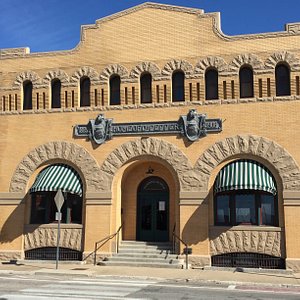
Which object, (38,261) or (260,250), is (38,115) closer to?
(38,261)

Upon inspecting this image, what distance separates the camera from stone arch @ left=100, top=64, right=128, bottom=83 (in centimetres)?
2275

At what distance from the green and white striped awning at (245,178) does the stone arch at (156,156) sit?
52.9 inches

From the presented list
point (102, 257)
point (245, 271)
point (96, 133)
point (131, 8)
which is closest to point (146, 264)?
point (102, 257)

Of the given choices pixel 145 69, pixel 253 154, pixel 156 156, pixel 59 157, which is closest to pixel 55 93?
pixel 59 157

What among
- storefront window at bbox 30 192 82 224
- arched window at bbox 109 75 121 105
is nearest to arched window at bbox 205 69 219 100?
arched window at bbox 109 75 121 105

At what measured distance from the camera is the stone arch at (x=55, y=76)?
23.5m

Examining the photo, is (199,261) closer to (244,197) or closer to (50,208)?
(244,197)

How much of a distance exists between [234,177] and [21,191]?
419 inches

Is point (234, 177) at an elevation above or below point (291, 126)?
below

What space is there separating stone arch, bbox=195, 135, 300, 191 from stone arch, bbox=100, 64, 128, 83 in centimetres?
589

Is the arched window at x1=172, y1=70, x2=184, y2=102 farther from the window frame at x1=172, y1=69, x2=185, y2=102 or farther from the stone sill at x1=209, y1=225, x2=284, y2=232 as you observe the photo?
the stone sill at x1=209, y1=225, x2=284, y2=232

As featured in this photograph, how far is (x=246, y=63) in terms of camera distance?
2127 cm

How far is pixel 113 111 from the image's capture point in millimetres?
22594

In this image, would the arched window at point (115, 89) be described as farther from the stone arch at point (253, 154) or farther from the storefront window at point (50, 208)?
the stone arch at point (253, 154)
